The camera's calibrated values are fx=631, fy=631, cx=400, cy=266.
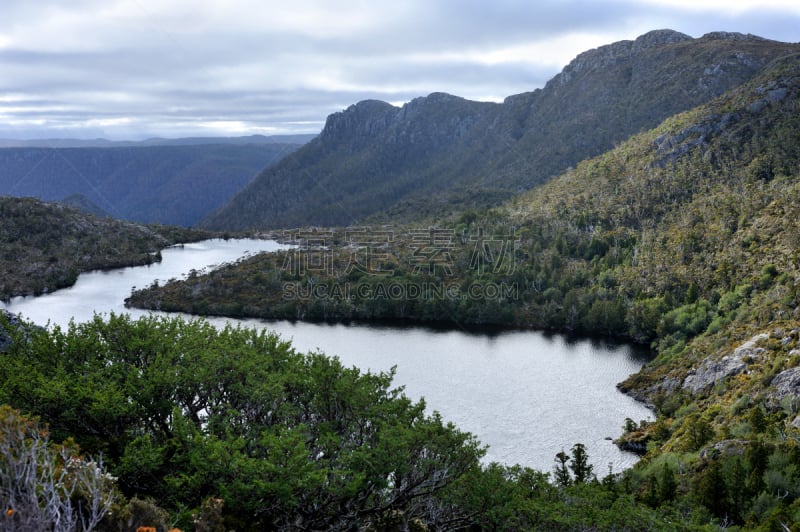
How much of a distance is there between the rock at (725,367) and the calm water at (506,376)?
27.0 ft

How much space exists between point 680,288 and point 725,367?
47.9 meters

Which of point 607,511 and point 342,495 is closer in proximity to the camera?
point 342,495

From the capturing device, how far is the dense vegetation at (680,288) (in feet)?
Result: 195

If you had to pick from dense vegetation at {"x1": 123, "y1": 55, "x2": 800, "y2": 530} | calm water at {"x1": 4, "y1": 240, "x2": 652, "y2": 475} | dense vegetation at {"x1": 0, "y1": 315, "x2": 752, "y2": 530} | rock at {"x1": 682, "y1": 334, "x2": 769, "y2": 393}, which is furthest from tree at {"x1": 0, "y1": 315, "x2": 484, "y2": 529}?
rock at {"x1": 682, "y1": 334, "x2": 769, "y2": 393}

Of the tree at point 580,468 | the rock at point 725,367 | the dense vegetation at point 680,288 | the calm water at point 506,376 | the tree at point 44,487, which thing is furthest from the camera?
the rock at point 725,367

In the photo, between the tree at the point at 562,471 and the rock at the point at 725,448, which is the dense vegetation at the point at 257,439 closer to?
the tree at the point at 562,471

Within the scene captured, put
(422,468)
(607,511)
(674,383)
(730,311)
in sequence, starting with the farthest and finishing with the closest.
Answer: (730,311)
(674,383)
(607,511)
(422,468)

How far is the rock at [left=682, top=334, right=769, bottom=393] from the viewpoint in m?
84.6

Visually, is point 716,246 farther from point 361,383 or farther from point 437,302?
point 361,383

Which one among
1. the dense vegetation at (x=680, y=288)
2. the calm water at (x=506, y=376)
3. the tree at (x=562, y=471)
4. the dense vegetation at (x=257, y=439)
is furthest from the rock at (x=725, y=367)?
the dense vegetation at (x=257, y=439)

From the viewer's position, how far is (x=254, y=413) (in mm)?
37375

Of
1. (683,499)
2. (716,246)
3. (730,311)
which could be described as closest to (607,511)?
(683,499)

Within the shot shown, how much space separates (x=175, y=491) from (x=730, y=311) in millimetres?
105787

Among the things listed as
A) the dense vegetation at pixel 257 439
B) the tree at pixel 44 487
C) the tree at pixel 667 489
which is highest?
the tree at pixel 44 487
